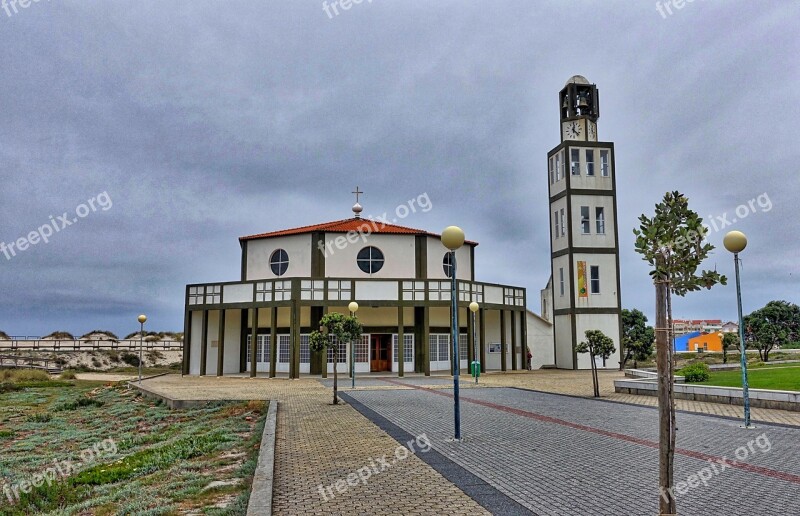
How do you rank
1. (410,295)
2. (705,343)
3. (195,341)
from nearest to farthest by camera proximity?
1. (410,295)
2. (195,341)
3. (705,343)

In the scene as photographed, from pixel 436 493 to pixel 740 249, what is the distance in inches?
327

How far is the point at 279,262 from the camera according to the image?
32719mm

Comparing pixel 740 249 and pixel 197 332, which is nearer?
pixel 740 249

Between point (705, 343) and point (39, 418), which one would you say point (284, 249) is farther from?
point (705, 343)

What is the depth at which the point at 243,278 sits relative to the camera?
33719 mm

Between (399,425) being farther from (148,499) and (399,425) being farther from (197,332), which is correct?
(197,332)

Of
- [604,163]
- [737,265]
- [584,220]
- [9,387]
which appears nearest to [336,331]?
[737,265]

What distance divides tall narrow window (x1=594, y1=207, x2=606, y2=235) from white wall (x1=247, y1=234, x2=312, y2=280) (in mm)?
17496

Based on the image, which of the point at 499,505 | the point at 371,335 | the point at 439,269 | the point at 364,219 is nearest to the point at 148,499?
the point at 499,505

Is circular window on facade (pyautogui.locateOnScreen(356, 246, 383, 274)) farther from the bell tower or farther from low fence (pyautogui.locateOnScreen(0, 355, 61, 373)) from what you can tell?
low fence (pyautogui.locateOnScreen(0, 355, 61, 373))

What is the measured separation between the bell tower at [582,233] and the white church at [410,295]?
6cm

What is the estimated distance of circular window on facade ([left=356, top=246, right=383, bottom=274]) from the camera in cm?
3212

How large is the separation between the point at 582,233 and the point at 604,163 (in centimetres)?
480

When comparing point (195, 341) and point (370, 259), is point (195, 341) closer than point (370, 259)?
Yes
